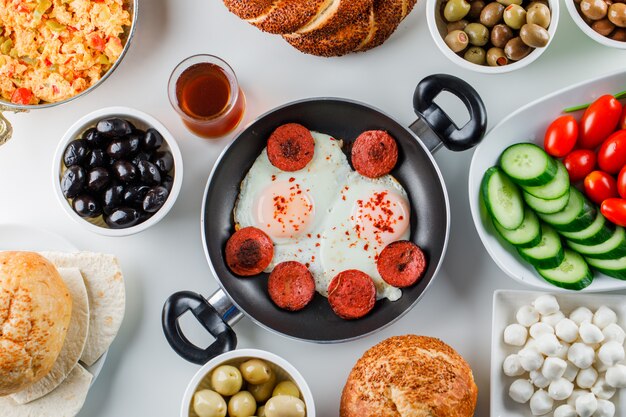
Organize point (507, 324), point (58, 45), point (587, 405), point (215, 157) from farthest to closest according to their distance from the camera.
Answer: point (215, 157) < point (58, 45) < point (507, 324) < point (587, 405)

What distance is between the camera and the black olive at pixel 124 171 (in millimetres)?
2221

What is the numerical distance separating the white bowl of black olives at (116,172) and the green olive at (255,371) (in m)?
0.50

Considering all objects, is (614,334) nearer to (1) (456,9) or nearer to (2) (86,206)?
(1) (456,9)

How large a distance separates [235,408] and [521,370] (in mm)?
833

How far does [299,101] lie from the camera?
2.30 meters

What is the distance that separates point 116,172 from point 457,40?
1.08m

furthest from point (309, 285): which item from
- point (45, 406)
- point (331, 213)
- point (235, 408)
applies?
point (45, 406)

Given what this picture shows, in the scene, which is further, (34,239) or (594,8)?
(34,239)

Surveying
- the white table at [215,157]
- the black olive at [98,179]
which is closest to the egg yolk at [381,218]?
the white table at [215,157]

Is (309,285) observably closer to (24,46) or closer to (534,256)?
(534,256)

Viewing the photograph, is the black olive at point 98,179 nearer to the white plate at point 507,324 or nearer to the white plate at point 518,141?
the white plate at point 518,141

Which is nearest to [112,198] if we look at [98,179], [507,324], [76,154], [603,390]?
[98,179]

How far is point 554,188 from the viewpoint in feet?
7.08

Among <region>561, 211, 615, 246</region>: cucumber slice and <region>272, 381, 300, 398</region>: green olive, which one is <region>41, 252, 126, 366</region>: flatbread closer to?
<region>272, 381, 300, 398</region>: green olive
